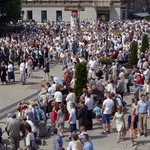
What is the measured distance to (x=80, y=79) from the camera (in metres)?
25.1

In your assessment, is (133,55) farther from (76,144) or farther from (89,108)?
(76,144)

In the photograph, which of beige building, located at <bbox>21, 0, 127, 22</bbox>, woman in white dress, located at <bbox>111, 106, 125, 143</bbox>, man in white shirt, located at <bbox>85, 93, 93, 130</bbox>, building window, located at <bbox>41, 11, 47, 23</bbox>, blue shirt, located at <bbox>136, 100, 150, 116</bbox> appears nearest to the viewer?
woman in white dress, located at <bbox>111, 106, 125, 143</bbox>

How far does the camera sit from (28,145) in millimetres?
17344

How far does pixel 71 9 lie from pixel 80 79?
61481 mm

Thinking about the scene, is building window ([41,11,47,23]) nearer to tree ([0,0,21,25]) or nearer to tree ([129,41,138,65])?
tree ([0,0,21,25])

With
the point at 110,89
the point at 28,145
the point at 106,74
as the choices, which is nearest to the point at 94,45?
the point at 106,74

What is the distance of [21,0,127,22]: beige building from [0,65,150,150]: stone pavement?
4619cm

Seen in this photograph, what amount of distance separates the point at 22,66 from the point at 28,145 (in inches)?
591

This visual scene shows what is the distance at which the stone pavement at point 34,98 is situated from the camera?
65.8 ft

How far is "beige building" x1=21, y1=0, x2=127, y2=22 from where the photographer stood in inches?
3332

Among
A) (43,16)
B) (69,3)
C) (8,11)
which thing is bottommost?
(8,11)

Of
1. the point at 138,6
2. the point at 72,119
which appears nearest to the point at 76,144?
the point at 72,119

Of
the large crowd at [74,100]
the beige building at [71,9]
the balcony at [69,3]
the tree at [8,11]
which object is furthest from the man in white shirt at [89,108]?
the balcony at [69,3]

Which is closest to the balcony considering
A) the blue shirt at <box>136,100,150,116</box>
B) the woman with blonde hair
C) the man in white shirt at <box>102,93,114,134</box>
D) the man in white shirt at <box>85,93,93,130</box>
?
the man in white shirt at <box>85,93,93,130</box>
